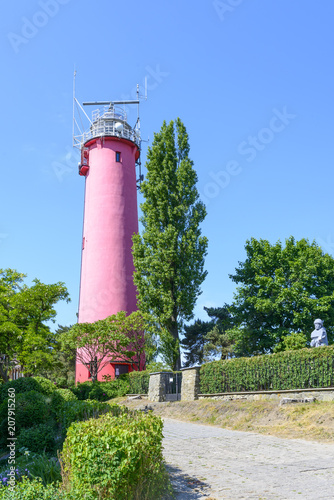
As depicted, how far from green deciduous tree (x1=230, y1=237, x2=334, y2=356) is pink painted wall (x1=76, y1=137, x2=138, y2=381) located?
6.35 meters

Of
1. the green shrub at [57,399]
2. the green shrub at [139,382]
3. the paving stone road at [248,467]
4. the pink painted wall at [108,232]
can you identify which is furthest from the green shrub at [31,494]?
the pink painted wall at [108,232]

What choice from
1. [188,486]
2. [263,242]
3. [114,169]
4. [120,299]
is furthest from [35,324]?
[188,486]

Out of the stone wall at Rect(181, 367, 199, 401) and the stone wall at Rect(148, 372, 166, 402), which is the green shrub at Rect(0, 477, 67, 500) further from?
the stone wall at Rect(148, 372, 166, 402)

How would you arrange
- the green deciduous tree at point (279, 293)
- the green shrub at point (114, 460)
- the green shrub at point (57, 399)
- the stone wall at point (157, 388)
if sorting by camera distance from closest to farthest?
the green shrub at point (114, 460), the green shrub at point (57, 399), the stone wall at point (157, 388), the green deciduous tree at point (279, 293)

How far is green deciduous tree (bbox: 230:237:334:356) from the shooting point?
2131 cm

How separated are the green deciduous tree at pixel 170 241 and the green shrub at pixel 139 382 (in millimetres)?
1284

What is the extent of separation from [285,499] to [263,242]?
19.7 meters

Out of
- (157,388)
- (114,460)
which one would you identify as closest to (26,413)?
(114,460)

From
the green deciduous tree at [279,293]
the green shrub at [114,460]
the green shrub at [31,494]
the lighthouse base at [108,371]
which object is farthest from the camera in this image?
the lighthouse base at [108,371]

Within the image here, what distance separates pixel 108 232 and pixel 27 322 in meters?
6.69

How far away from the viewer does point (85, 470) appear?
14.6ft

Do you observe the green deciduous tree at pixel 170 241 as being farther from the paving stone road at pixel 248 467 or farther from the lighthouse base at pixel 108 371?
the paving stone road at pixel 248 467

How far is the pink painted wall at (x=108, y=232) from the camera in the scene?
24.4 metres

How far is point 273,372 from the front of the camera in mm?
12734
